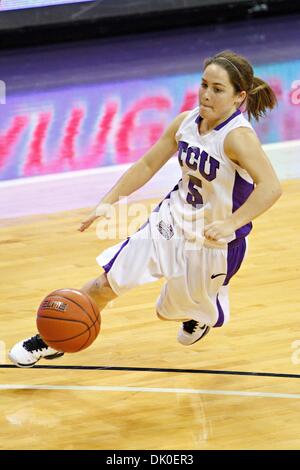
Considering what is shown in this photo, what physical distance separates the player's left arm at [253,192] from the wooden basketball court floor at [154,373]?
803 millimetres

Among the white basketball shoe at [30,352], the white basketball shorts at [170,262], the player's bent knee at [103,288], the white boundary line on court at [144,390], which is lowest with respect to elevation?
the white boundary line on court at [144,390]

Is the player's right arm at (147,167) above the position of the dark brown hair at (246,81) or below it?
below

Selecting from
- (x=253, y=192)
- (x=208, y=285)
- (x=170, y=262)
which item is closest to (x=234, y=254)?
(x=208, y=285)

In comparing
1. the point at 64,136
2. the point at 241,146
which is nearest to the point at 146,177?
the point at 241,146

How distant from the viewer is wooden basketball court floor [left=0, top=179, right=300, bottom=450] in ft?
14.9

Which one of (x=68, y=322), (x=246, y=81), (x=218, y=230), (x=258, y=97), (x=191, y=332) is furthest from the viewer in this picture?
(x=191, y=332)

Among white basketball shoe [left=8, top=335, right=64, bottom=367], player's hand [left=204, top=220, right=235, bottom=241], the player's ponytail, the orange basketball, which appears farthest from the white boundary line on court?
the player's ponytail

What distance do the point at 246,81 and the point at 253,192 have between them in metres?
0.52

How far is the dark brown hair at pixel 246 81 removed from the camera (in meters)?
4.81

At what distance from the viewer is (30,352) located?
Answer: 5.13 m

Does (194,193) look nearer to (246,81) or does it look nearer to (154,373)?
(246,81)

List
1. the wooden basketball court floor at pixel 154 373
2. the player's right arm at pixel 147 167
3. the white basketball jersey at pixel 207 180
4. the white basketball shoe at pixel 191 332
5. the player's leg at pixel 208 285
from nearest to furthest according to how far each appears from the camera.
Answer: the wooden basketball court floor at pixel 154 373
the white basketball jersey at pixel 207 180
the player's leg at pixel 208 285
the player's right arm at pixel 147 167
the white basketball shoe at pixel 191 332

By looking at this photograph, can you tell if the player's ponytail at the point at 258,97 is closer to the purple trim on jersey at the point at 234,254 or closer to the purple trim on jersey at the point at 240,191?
the purple trim on jersey at the point at 240,191

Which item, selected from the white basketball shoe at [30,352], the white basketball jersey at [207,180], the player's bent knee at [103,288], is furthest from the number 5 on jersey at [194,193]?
the white basketball shoe at [30,352]
